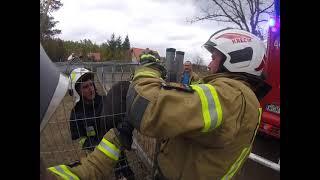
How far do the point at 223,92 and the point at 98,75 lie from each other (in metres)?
1.20

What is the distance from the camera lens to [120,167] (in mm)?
2715

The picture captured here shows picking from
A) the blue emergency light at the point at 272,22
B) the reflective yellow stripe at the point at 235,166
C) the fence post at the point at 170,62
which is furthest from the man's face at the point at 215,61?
the blue emergency light at the point at 272,22

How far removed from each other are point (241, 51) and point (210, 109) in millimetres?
756

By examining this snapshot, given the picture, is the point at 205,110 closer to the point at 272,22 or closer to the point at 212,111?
the point at 212,111

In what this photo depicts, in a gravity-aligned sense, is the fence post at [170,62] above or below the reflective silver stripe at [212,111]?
above

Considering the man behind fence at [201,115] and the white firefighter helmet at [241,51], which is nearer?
the man behind fence at [201,115]

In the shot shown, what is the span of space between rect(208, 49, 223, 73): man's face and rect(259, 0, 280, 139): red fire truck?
2.77 metres

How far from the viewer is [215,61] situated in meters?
2.31

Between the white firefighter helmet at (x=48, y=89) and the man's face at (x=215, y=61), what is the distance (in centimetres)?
122

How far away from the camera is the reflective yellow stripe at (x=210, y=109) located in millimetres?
1621

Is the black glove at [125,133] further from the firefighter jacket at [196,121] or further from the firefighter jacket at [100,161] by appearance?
the firefighter jacket at [196,121]

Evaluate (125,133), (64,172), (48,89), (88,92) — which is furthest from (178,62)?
(88,92)
